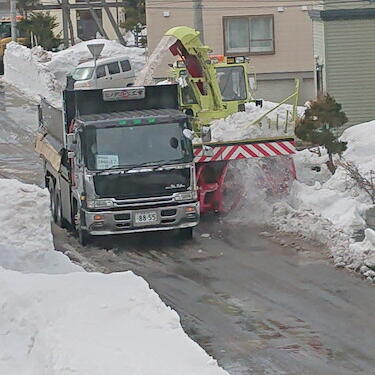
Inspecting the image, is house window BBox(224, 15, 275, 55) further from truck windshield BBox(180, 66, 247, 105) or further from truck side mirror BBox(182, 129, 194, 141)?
truck side mirror BBox(182, 129, 194, 141)

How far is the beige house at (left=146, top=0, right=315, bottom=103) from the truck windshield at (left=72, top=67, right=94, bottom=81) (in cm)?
269

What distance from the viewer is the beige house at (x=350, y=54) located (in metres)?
29.4

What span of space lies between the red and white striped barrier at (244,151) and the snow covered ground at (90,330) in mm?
8545

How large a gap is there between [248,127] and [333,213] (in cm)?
379

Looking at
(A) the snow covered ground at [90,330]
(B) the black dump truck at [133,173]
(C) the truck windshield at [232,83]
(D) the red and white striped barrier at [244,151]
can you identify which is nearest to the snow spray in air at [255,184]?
(D) the red and white striped barrier at [244,151]

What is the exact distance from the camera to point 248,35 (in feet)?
143

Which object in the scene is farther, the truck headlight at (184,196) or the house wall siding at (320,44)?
the house wall siding at (320,44)

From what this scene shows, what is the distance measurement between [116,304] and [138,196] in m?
7.86

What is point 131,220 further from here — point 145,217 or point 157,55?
point 157,55

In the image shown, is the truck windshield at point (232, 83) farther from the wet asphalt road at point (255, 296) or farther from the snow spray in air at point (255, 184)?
the wet asphalt road at point (255, 296)

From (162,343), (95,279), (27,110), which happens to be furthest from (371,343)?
(27,110)

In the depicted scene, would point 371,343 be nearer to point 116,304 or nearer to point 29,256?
point 116,304

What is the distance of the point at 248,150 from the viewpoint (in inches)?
794

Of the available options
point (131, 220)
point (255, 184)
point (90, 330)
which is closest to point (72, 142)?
point (131, 220)
